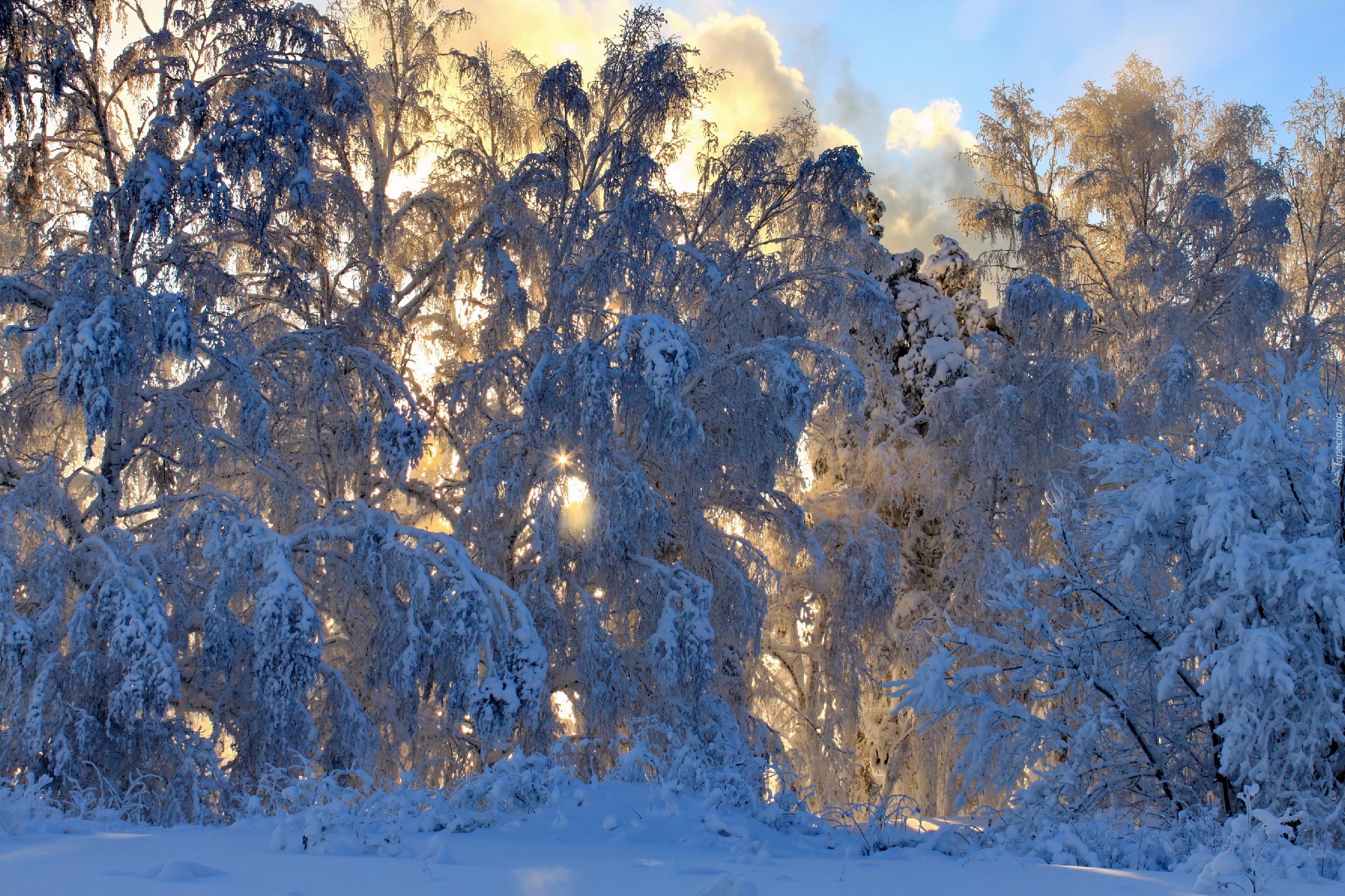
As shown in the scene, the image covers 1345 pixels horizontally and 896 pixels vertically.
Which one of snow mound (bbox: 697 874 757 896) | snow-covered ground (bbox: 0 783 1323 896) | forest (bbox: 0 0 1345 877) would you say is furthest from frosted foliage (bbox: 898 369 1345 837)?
snow mound (bbox: 697 874 757 896)

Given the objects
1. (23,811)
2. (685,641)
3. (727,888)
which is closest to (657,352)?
(685,641)

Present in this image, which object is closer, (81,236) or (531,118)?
(81,236)

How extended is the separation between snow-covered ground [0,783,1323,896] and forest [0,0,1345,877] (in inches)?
15.2

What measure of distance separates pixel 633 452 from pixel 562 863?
7.18 metres

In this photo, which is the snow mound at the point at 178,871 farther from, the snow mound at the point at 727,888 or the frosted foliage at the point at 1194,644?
the frosted foliage at the point at 1194,644

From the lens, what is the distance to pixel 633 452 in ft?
34.8

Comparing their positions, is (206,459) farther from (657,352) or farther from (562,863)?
(562,863)

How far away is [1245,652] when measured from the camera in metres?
4.90

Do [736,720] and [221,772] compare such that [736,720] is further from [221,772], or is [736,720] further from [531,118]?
[531,118]

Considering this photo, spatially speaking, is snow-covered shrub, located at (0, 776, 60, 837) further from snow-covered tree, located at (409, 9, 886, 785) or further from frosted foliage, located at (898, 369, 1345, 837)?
snow-covered tree, located at (409, 9, 886, 785)

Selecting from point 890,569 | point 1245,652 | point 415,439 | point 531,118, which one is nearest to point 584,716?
point 415,439

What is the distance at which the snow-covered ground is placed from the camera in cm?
305

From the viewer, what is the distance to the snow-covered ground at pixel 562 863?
10.0 ft

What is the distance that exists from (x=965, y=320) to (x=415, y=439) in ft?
28.8
